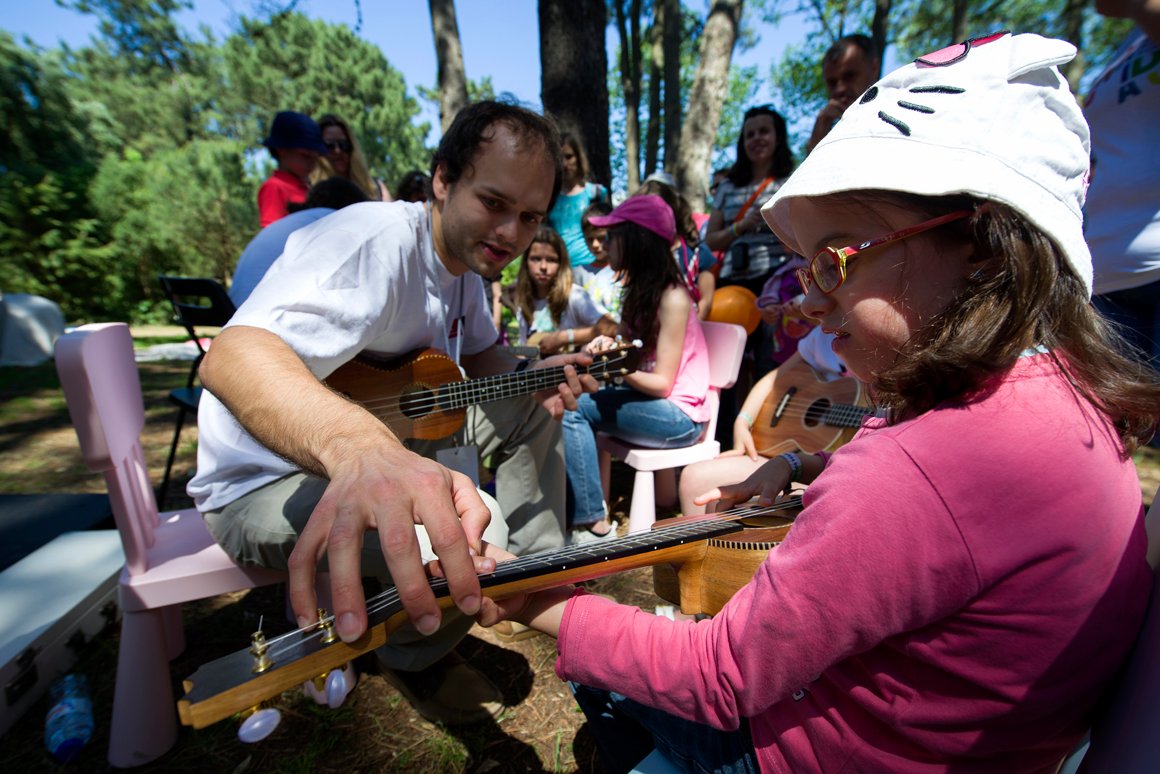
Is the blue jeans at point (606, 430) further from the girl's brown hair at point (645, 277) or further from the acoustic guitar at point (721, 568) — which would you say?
the acoustic guitar at point (721, 568)

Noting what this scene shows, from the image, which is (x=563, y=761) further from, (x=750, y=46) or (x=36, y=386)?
(x=750, y=46)

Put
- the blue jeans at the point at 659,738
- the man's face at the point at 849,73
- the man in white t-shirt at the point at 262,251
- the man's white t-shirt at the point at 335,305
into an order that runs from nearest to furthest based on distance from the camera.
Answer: the blue jeans at the point at 659,738 < the man's white t-shirt at the point at 335,305 < the man in white t-shirt at the point at 262,251 < the man's face at the point at 849,73

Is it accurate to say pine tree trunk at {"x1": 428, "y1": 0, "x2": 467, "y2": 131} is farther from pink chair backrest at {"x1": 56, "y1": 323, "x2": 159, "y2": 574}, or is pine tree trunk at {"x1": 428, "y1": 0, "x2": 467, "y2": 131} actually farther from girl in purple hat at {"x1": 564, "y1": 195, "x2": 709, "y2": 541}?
pink chair backrest at {"x1": 56, "y1": 323, "x2": 159, "y2": 574}

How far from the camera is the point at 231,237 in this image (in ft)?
55.5

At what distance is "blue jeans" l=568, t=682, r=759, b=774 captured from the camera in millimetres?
1061

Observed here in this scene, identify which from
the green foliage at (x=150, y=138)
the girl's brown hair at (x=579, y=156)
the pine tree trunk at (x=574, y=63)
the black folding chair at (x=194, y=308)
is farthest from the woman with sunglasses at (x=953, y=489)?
the green foliage at (x=150, y=138)

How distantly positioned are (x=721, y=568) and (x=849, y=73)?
3.71 metres

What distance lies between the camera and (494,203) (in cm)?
210

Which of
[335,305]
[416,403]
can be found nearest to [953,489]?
[335,305]

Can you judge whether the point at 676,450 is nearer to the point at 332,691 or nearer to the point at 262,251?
the point at 332,691

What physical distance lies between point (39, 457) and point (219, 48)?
38311 millimetres

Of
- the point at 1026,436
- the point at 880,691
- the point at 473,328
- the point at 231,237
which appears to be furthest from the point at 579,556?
the point at 231,237

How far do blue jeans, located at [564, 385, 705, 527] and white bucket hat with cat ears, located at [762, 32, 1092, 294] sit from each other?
2268 millimetres

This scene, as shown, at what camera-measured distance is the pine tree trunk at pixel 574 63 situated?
5.71 meters
